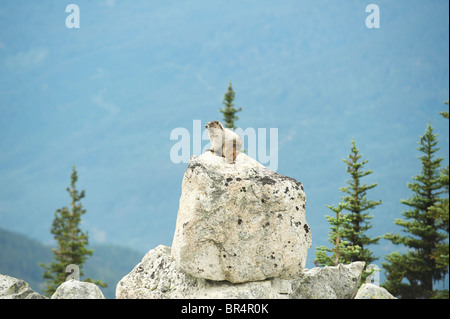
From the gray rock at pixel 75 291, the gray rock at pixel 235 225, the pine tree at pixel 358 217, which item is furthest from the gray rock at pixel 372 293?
the pine tree at pixel 358 217

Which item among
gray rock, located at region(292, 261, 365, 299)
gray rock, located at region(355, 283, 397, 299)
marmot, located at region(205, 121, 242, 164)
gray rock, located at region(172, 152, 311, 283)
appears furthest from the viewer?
marmot, located at region(205, 121, 242, 164)

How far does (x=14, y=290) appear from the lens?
515 inches

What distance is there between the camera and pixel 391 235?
101 ft

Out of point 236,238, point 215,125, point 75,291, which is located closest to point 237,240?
point 236,238

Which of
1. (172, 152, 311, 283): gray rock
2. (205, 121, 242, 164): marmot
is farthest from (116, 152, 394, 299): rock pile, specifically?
(205, 121, 242, 164): marmot

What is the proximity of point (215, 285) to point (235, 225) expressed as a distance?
5.49 ft

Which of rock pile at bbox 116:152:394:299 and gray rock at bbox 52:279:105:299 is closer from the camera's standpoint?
rock pile at bbox 116:152:394:299

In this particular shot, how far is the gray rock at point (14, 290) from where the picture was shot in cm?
1292

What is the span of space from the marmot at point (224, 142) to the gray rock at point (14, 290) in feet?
20.8

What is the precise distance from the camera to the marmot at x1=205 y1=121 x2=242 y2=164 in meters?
12.7

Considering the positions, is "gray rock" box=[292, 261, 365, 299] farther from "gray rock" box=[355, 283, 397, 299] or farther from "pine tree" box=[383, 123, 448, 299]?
"pine tree" box=[383, 123, 448, 299]

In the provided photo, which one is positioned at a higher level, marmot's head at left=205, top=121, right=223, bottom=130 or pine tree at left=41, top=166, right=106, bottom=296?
marmot's head at left=205, top=121, right=223, bottom=130
